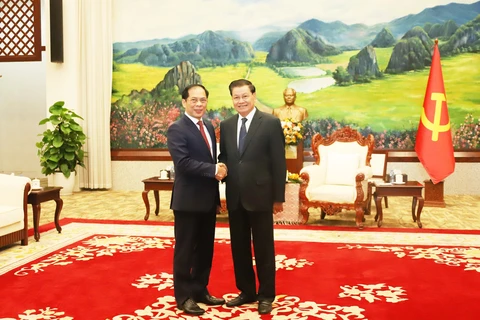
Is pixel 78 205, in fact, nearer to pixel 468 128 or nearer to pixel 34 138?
pixel 34 138

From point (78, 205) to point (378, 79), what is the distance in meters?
5.43

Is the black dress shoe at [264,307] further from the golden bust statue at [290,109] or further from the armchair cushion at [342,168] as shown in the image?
the golden bust statue at [290,109]

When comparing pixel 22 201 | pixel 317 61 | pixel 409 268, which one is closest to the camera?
pixel 409 268

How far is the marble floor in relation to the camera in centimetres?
636

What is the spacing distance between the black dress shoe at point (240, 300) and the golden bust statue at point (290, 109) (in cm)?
544

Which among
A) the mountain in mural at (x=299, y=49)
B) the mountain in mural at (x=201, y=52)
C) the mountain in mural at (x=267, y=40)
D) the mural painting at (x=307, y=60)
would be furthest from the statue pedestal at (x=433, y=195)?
the mountain in mural at (x=201, y=52)

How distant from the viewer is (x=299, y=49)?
942cm

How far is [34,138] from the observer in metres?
12.0

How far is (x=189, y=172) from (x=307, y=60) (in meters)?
6.78

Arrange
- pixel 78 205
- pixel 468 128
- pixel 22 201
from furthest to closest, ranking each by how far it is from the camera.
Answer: pixel 468 128 < pixel 78 205 < pixel 22 201

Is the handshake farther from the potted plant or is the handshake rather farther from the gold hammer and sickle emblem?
the potted plant

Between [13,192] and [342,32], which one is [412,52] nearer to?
[342,32]

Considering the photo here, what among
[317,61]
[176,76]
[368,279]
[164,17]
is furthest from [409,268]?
[164,17]

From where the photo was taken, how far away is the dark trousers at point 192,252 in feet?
10.4
